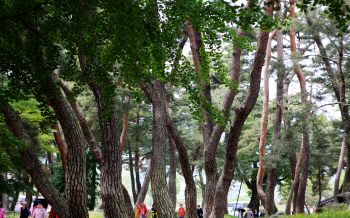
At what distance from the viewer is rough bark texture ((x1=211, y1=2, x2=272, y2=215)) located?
20.0 feet

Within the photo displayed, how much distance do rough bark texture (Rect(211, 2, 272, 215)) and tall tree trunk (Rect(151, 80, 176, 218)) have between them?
47.0 inches

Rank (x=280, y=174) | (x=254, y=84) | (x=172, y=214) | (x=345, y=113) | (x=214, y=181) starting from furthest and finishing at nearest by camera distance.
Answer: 1. (x=280, y=174)
2. (x=345, y=113)
3. (x=214, y=181)
4. (x=172, y=214)
5. (x=254, y=84)

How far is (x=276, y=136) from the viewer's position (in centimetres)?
1534

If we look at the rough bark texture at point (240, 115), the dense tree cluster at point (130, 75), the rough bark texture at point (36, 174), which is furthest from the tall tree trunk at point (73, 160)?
the rough bark texture at point (240, 115)

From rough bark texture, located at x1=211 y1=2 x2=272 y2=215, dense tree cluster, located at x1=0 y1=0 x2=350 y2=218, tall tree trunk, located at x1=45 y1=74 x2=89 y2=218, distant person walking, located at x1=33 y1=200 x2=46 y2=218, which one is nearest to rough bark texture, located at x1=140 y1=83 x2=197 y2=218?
dense tree cluster, located at x1=0 y1=0 x2=350 y2=218

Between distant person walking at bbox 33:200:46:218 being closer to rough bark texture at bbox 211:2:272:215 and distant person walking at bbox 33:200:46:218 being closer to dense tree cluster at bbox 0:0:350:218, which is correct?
dense tree cluster at bbox 0:0:350:218

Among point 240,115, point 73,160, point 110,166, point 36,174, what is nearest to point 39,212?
point 36,174

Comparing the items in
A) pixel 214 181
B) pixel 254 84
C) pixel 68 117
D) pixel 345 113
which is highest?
pixel 345 113

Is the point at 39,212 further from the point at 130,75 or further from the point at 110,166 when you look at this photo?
the point at 130,75

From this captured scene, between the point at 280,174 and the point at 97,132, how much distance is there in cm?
1799

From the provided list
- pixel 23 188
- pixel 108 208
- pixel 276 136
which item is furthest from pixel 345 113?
pixel 23 188

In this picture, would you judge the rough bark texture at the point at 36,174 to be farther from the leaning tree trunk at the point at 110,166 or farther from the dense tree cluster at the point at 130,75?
the leaning tree trunk at the point at 110,166

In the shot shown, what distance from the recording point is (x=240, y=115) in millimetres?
6211

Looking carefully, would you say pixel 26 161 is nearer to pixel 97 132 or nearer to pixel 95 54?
pixel 95 54
